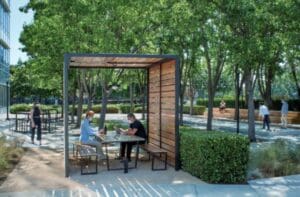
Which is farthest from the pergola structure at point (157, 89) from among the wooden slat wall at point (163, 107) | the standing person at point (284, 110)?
the standing person at point (284, 110)

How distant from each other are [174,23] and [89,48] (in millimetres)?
4180

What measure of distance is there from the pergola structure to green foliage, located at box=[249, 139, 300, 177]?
2052 millimetres

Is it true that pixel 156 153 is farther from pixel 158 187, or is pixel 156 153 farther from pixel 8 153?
pixel 8 153

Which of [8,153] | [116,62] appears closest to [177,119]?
[116,62]

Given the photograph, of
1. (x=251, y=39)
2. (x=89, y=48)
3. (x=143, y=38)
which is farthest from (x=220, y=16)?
(x=89, y=48)

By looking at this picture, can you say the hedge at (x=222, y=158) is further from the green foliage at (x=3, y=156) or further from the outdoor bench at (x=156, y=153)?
the green foliage at (x=3, y=156)

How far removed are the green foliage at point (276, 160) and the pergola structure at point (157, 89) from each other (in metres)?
2.05

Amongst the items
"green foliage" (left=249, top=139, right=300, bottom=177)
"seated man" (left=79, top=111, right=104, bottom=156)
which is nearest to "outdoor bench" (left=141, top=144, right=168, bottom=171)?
"seated man" (left=79, top=111, right=104, bottom=156)

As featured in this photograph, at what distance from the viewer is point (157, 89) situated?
14125 millimetres

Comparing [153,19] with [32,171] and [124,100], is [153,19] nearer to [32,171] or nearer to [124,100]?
[32,171]

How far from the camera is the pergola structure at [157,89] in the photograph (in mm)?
11271

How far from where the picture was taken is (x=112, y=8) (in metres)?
19.6

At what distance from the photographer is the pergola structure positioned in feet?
37.0

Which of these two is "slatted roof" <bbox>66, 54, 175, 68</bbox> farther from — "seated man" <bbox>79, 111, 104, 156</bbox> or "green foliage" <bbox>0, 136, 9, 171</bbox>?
"green foliage" <bbox>0, 136, 9, 171</bbox>
